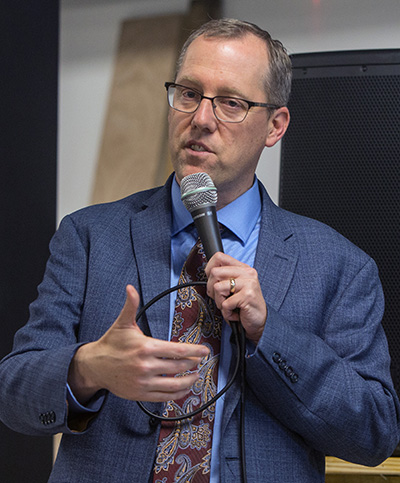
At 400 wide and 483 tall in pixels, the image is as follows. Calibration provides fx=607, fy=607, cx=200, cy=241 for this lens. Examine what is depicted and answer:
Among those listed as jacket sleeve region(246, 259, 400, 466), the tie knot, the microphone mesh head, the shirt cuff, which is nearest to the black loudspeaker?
jacket sleeve region(246, 259, 400, 466)

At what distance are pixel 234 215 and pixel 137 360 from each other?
22.0 inches

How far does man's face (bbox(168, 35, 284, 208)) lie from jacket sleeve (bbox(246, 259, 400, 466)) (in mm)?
360

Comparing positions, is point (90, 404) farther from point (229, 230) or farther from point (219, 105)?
point (219, 105)

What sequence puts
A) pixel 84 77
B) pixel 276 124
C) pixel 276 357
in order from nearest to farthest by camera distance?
pixel 276 357 → pixel 276 124 → pixel 84 77

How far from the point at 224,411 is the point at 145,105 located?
1.58 metres

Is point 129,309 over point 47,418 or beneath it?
over

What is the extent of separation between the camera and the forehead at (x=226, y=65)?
1.41m

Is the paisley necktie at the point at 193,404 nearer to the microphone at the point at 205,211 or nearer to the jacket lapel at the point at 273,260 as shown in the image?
the jacket lapel at the point at 273,260

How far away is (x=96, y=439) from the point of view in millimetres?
1263

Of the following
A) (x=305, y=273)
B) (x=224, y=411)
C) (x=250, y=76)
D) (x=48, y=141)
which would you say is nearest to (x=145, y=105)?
(x=48, y=141)

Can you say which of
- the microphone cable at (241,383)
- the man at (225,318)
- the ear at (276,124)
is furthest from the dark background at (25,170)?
the microphone cable at (241,383)

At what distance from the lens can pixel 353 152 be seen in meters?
1.91

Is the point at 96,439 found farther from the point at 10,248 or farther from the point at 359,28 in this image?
the point at 359,28

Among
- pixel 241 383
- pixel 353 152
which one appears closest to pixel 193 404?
pixel 241 383
